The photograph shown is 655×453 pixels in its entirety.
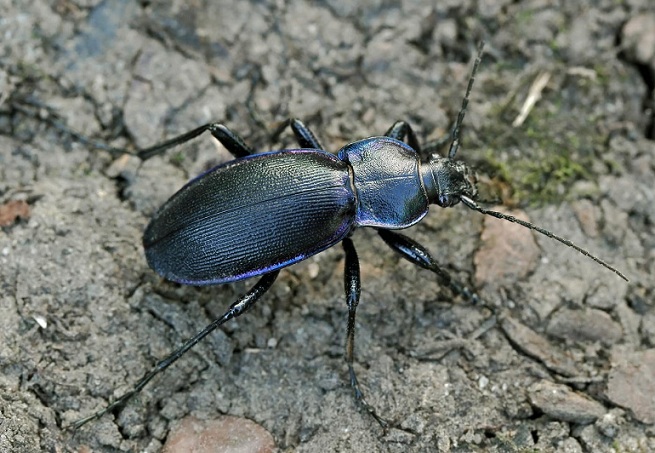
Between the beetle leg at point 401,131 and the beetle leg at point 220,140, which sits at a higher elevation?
the beetle leg at point 401,131

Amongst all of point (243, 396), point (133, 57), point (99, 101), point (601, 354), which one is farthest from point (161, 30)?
point (601, 354)

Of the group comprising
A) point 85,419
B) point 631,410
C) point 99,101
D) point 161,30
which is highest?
point 161,30

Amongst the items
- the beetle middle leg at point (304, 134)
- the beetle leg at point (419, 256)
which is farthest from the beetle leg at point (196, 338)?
the beetle middle leg at point (304, 134)

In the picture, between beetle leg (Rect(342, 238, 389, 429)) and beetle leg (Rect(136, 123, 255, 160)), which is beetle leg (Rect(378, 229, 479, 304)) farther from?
beetle leg (Rect(136, 123, 255, 160))

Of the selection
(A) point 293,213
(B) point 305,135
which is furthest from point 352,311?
(B) point 305,135

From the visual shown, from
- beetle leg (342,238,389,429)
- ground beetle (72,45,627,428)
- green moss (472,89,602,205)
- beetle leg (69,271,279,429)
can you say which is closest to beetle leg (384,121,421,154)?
ground beetle (72,45,627,428)

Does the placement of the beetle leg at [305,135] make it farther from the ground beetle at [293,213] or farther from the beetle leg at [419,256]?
the beetle leg at [419,256]

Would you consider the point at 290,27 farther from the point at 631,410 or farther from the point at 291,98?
the point at 631,410
